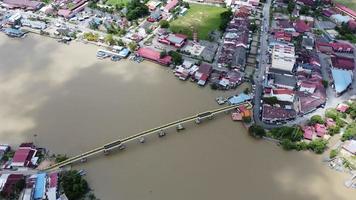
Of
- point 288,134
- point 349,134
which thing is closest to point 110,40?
point 288,134

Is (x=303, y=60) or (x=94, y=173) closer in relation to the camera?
(x=94, y=173)

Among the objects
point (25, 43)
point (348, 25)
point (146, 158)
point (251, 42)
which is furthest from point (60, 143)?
point (348, 25)

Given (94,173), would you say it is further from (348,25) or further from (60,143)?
(348,25)

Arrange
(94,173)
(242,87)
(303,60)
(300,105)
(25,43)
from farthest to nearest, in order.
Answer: (25,43)
(303,60)
(242,87)
(300,105)
(94,173)

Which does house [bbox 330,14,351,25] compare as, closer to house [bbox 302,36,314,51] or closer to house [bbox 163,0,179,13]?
house [bbox 302,36,314,51]

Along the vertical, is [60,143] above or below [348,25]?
below

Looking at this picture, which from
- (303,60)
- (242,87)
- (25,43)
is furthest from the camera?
(25,43)

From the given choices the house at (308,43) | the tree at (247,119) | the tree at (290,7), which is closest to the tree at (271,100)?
the tree at (247,119)
